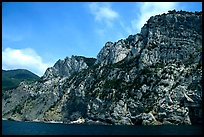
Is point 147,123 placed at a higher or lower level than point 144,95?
lower

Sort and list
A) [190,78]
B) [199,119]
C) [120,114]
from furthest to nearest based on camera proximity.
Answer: [120,114] < [190,78] < [199,119]

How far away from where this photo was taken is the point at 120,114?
195 meters

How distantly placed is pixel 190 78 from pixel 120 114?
45.5 meters

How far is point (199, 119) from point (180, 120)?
942cm

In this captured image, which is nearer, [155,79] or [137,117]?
[137,117]

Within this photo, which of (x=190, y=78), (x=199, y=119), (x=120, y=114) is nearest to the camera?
(x=199, y=119)

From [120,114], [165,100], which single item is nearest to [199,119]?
[165,100]

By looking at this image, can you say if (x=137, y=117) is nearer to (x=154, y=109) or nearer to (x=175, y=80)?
(x=154, y=109)

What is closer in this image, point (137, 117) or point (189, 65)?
point (137, 117)

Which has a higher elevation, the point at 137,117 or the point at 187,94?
the point at 187,94

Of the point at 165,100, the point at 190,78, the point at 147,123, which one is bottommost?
the point at 147,123

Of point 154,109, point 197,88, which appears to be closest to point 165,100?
point 154,109

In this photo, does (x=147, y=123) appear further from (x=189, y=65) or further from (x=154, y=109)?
(x=189, y=65)

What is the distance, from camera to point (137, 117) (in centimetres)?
18212
